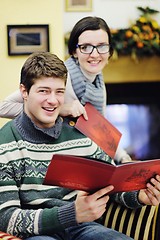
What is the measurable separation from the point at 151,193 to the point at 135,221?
7.8 inches

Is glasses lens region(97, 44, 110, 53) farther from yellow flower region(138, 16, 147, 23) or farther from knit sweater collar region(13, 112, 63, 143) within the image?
yellow flower region(138, 16, 147, 23)

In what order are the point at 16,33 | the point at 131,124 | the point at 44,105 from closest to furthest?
the point at 44,105 → the point at 16,33 → the point at 131,124

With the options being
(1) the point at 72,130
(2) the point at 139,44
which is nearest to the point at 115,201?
(1) the point at 72,130

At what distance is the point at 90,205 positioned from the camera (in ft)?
5.16

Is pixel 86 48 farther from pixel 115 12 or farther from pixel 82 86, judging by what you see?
pixel 115 12

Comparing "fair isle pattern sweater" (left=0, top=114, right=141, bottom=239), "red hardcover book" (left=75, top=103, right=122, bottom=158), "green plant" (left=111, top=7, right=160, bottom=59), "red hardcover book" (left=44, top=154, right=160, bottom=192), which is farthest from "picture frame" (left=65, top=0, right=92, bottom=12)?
"red hardcover book" (left=44, top=154, right=160, bottom=192)

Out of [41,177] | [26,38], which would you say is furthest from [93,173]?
→ [26,38]

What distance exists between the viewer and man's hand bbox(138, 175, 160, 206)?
1.71 metres

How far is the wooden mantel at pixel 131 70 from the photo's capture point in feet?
13.2

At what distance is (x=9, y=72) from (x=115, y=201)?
1760 mm

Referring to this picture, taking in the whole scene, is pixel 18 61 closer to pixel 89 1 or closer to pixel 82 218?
pixel 89 1

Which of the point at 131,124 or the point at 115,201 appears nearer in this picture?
the point at 115,201

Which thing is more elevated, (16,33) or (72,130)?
(16,33)

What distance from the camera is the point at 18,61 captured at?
11.5 ft
